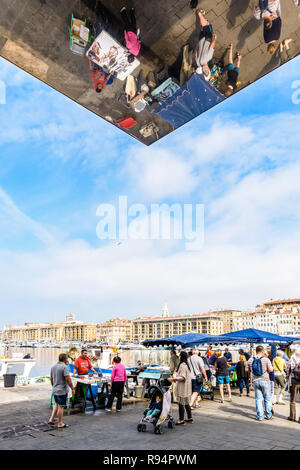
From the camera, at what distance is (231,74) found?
641 cm

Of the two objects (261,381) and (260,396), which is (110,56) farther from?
(260,396)

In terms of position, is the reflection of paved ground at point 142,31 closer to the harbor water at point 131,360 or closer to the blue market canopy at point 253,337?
the blue market canopy at point 253,337

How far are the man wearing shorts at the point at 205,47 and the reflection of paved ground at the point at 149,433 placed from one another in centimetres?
651

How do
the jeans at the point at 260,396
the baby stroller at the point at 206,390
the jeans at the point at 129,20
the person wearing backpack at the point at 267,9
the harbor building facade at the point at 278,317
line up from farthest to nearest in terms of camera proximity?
the harbor building facade at the point at 278,317 < the baby stroller at the point at 206,390 < the jeans at the point at 260,396 < the jeans at the point at 129,20 < the person wearing backpack at the point at 267,9

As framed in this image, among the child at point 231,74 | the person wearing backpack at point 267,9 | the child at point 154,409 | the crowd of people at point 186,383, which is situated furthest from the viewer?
the crowd of people at point 186,383

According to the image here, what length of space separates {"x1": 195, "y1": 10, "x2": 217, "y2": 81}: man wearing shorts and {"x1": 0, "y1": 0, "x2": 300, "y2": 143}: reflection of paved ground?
4.2 inches

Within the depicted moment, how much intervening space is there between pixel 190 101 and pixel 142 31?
1.63 metres

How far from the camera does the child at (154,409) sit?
654cm

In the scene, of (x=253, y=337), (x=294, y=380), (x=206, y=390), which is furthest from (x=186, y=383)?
(x=253, y=337)

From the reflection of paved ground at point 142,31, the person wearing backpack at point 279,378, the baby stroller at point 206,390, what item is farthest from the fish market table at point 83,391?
the reflection of paved ground at point 142,31

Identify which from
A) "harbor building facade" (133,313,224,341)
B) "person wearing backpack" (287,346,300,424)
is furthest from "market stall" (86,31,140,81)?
"harbor building facade" (133,313,224,341)

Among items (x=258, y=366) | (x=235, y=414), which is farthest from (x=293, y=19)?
(x=235, y=414)
